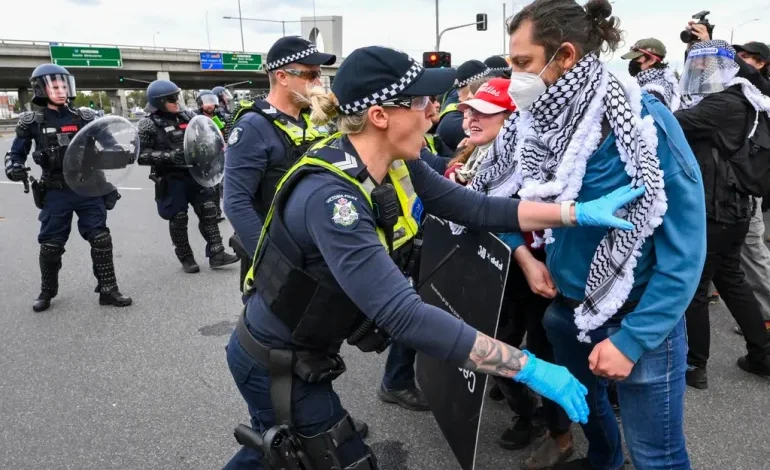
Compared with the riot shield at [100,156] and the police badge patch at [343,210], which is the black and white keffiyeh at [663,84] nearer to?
the police badge patch at [343,210]

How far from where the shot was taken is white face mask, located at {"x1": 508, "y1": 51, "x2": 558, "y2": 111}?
Answer: 5.98ft

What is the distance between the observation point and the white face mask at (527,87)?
5.98 feet

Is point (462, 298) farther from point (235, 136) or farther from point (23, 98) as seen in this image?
point (23, 98)

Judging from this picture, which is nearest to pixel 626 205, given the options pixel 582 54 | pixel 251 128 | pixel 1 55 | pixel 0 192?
pixel 582 54

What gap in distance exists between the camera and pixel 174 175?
19.7 ft

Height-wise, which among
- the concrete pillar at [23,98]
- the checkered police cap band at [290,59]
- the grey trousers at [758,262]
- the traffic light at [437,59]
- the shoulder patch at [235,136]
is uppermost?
the concrete pillar at [23,98]

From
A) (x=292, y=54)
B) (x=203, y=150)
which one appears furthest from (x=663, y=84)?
(x=203, y=150)

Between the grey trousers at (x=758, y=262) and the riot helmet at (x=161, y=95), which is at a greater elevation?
the riot helmet at (x=161, y=95)

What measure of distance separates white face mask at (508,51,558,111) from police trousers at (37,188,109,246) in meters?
4.32

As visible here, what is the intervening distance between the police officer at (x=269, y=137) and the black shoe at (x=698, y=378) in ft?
8.42

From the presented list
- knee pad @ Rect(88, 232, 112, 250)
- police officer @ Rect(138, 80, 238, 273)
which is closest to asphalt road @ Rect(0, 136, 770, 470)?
knee pad @ Rect(88, 232, 112, 250)

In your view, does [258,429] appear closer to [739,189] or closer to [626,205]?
[626,205]

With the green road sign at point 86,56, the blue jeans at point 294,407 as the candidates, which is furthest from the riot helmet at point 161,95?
the green road sign at point 86,56

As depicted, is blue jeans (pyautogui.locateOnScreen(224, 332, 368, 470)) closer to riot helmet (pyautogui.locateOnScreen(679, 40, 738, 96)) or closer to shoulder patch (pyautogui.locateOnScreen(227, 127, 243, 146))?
shoulder patch (pyautogui.locateOnScreen(227, 127, 243, 146))
